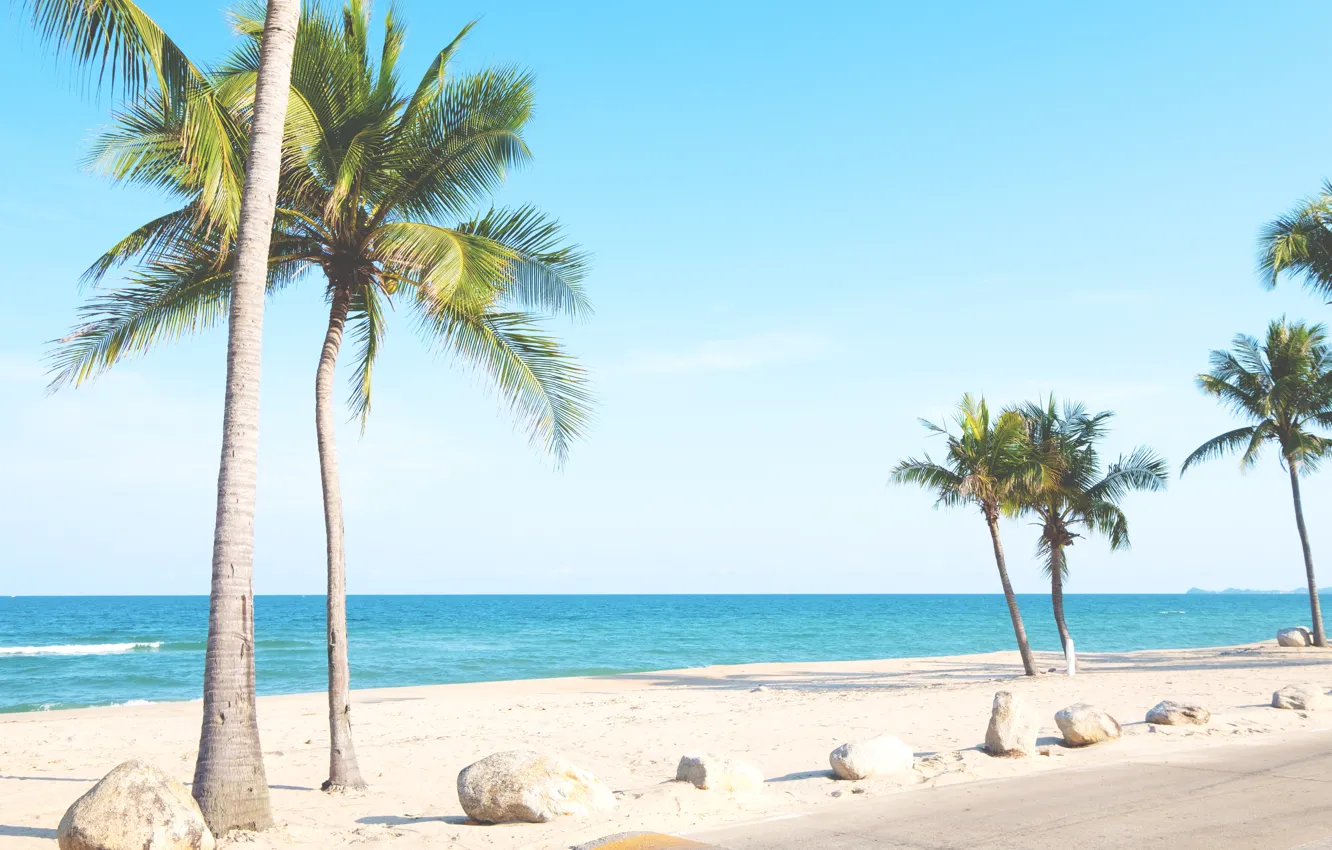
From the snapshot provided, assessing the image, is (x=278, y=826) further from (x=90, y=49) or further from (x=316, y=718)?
(x=316, y=718)

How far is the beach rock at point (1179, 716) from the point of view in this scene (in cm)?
1116

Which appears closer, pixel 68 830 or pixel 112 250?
pixel 68 830

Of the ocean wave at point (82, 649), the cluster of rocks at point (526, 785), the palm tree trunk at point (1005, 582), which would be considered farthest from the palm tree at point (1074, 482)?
the ocean wave at point (82, 649)

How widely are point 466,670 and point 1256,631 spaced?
5014 cm

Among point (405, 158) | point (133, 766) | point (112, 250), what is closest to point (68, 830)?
point (133, 766)

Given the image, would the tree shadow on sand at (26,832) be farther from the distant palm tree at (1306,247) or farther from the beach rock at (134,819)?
the distant palm tree at (1306,247)

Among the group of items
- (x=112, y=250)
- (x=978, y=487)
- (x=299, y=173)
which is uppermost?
(x=299, y=173)

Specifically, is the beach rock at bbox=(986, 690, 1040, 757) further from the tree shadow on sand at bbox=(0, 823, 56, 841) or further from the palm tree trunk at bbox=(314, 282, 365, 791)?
the tree shadow on sand at bbox=(0, 823, 56, 841)

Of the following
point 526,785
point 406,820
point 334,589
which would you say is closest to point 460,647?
point 334,589

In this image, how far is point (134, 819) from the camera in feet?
19.5

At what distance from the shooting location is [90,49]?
283 inches

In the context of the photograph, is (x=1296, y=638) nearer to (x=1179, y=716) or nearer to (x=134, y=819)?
(x=1179, y=716)

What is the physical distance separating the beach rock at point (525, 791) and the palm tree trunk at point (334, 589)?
2.12 meters

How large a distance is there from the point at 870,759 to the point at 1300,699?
754 cm
